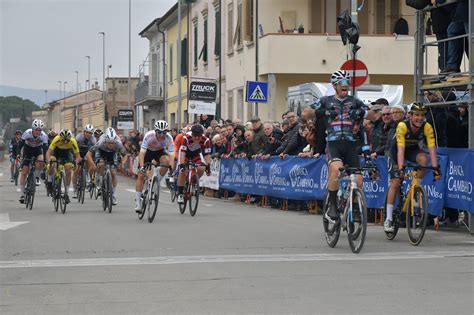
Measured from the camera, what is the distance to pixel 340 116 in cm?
1180

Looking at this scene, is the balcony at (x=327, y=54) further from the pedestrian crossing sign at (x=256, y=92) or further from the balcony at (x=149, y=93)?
the balcony at (x=149, y=93)

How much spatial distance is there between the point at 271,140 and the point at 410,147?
9235 millimetres

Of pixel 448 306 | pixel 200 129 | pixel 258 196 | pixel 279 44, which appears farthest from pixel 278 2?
pixel 448 306

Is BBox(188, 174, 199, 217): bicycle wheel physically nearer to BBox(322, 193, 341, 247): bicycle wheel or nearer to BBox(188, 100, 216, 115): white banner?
BBox(322, 193, 341, 247): bicycle wheel

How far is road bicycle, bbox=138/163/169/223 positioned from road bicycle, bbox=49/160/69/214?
2375mm

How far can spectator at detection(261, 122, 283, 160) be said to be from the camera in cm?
2178

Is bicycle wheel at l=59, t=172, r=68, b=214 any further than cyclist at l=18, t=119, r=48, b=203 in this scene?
No

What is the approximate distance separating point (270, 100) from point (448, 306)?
92.3ft

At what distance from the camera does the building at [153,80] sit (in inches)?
2479

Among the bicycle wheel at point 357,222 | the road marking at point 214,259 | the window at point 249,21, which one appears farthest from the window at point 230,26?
the road marking at point 214,259

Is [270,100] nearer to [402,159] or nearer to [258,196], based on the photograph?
[258,196]

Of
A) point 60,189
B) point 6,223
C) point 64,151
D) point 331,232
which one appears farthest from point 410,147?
point 64,151

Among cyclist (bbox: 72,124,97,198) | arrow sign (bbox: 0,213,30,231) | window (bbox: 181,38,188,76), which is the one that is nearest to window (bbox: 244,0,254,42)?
window (bbox: 181,38,188,76)

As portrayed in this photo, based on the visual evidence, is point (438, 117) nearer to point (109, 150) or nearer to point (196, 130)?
point (196, 130)
